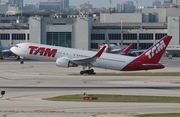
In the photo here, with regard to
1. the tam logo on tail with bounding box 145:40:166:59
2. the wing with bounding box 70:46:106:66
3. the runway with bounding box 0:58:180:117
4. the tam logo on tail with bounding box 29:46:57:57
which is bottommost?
the runway with bounding box 0:58:180:117

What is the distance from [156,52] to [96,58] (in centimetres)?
951

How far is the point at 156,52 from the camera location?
86812 mm

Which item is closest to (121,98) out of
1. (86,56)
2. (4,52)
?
(86,56)

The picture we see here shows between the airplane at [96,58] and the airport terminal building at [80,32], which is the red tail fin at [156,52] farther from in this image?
the airport terminal building at [80,32]

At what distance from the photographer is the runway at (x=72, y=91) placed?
4953 centimetres

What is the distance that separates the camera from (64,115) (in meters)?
47.3

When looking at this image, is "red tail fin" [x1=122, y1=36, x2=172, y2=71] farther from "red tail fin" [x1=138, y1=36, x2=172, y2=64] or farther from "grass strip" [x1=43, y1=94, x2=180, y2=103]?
"grass strip" [x1=43, y1=94, x2=180, y2=103]

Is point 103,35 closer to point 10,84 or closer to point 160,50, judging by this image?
point 160,50

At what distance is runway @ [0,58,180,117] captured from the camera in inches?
1950

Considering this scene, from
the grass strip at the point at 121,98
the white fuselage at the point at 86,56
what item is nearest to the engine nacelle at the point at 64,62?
the white fuselage at the point at 86,56

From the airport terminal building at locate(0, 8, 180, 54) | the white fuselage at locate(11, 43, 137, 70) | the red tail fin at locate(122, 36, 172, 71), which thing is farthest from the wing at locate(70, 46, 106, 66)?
the airport terminal building at locate(0, 8, 180, 54)

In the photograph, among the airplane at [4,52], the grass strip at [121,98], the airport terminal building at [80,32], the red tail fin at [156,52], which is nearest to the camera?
the grass strip at [121,98]

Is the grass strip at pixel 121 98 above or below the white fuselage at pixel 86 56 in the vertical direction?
below

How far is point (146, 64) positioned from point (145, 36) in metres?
92.7
